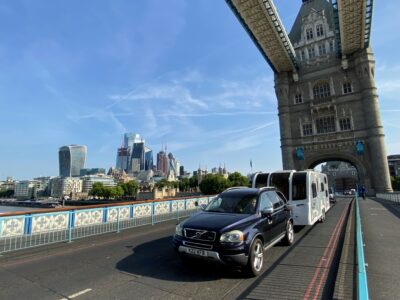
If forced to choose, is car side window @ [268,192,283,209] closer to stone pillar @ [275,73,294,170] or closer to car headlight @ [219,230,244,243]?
car headlight @ [219,230,244,243]

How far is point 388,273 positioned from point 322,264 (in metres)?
1.33

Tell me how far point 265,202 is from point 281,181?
4.70 m

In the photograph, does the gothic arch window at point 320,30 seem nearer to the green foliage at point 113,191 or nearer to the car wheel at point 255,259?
the car wheel at point 255,259

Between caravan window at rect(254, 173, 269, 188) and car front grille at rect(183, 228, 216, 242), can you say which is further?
caravan window at rect(254, 173, 269, 188)

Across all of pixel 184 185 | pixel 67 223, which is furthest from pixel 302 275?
pixel 184 185

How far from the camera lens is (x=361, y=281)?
3.20m

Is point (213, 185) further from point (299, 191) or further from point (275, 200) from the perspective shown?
point (275, 200)

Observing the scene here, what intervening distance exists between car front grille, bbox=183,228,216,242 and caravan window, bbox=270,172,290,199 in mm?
6616

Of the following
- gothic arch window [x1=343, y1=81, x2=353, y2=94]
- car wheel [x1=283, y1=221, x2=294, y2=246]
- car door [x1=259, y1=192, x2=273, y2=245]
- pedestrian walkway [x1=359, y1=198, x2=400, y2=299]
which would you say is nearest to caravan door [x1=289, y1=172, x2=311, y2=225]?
pedestrian walkway [x1=359, y1=198, x2=400, y2=299]

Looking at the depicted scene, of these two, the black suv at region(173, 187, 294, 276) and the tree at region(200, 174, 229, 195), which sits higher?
the tree at region(200, 174, 229, 195)

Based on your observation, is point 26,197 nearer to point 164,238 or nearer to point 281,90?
point 281,90

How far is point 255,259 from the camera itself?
5566 millimetres

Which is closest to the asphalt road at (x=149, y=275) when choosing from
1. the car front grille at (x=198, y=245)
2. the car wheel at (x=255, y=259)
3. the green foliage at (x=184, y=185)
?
the car wheel at (x=255, y=259)

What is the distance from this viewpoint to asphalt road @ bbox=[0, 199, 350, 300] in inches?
183
